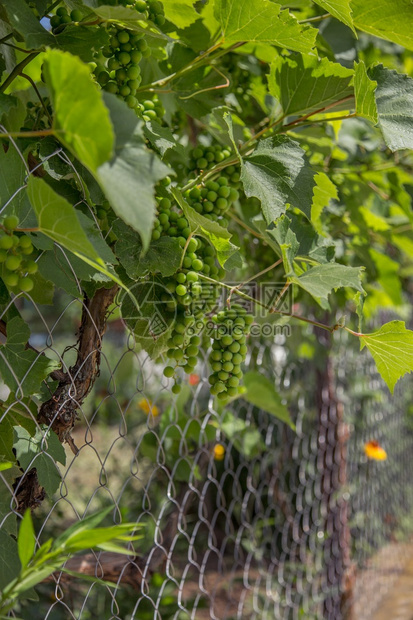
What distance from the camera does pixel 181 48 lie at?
102 cm

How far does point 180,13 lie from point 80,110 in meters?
0.51

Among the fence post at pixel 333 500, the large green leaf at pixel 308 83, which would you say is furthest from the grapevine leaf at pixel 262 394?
the fence post at pixel 333 500

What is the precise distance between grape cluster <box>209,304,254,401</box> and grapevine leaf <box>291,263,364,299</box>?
0.13 meters

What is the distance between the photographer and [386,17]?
97cm

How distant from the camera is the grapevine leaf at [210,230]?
828 millimetres

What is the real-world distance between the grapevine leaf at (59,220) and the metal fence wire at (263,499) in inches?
12.9

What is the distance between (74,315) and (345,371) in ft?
14.4

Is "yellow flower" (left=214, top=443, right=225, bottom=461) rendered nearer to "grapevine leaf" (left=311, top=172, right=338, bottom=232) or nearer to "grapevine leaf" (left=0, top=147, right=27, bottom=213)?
"grapevine leaf" (left=311, top=172, right=338, bottom=232)

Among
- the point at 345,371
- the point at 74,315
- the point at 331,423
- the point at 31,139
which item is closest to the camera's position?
the point at 31,139

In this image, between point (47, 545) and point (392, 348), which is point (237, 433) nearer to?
point (392, 348)

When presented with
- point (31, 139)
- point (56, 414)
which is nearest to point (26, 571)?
point (56, 414)

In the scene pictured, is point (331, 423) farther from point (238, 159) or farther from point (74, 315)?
point (74, 315)

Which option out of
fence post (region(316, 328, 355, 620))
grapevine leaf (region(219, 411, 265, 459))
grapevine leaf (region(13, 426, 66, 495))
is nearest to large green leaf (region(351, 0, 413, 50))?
grapevine leaf (region(13, 426, 66, 495))

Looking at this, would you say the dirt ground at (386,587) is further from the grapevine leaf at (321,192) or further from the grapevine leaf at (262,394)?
the grapevine leaf at (321,192)
